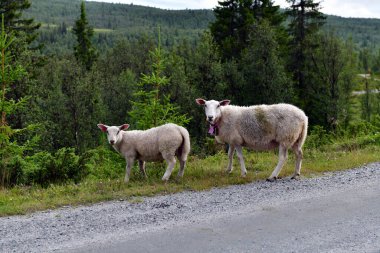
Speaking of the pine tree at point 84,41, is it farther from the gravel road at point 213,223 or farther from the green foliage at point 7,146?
the gravel road at point 213,223

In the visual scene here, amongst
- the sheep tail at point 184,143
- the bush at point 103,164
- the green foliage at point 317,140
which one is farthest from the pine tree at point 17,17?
the sheep tail at point 184,143

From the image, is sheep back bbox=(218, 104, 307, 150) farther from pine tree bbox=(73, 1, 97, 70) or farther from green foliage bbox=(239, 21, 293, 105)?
pine tree bbox=(73, 1, 97, 70)

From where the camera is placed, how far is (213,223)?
758 cm

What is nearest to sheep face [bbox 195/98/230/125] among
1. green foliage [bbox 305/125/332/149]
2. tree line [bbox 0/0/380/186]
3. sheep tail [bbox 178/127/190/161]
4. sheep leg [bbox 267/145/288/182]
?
sheep tail [bbox 178/127/190/161]

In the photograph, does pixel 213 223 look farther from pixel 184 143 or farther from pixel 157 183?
pixel 184 143

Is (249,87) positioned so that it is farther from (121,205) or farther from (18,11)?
(121,205)

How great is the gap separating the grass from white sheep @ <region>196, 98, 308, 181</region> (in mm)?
703

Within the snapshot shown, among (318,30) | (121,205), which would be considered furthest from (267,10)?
(121,205)

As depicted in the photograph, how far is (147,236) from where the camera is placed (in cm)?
696

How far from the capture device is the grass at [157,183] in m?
9.12

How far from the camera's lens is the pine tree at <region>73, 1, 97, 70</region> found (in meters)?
66.4

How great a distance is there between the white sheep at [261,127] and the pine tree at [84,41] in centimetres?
5764

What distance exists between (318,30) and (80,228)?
49.5 meters

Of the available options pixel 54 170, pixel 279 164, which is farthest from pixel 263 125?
pixel 54 170
